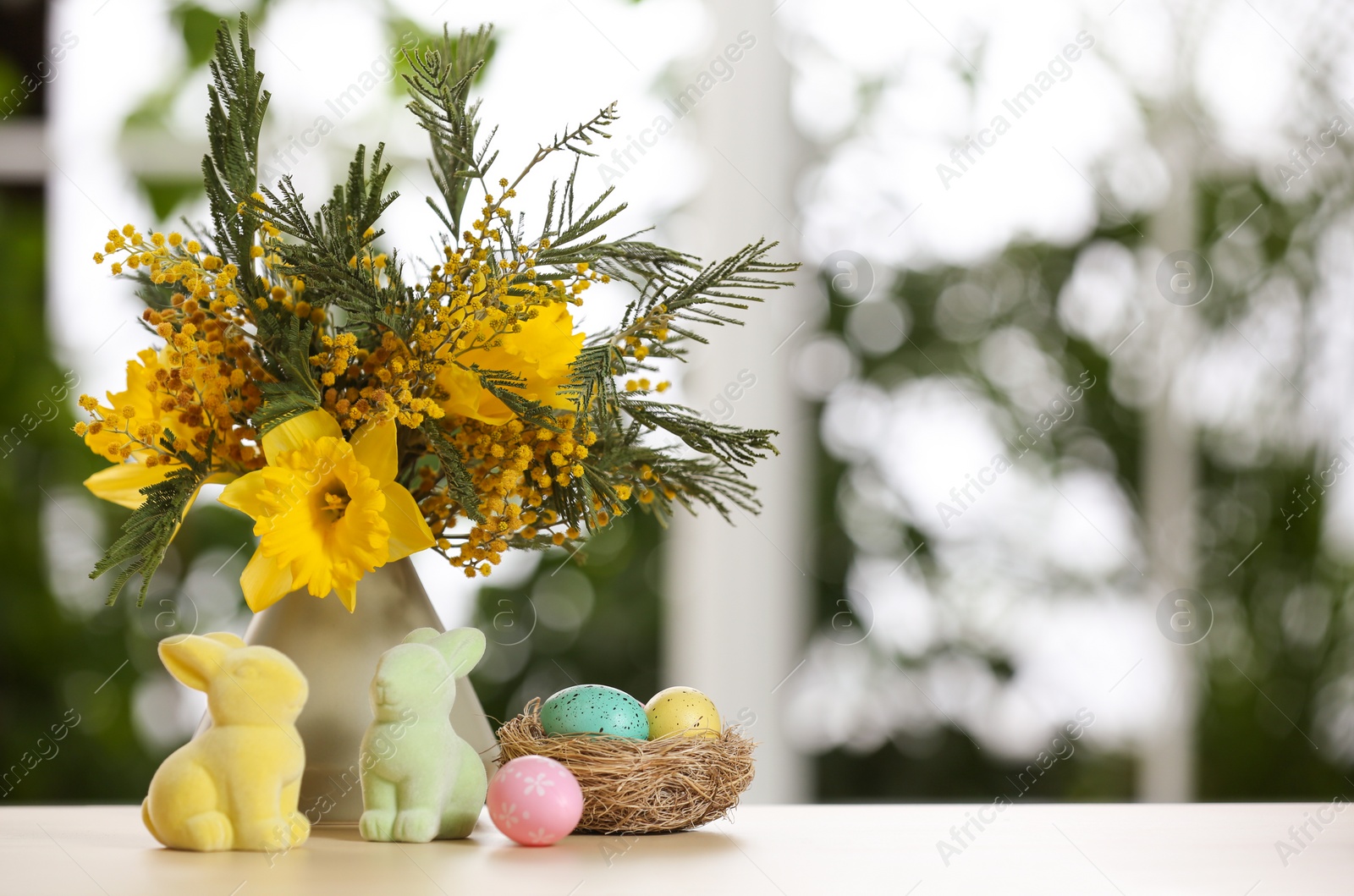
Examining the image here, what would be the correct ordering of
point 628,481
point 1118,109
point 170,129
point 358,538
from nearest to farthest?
point 358,538 < point 628,481 < point 170,129 < point 1118,109

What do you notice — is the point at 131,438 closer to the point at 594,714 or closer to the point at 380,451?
the point at 380,451

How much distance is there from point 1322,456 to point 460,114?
1.83 metres

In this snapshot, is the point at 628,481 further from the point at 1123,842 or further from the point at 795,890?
the point at 1123,842

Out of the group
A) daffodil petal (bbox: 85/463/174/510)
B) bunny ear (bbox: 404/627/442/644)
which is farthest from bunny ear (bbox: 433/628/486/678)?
daffodil petal (bbox: 85/463/174/510)

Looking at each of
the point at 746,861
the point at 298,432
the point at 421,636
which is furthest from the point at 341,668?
the point at 746,861

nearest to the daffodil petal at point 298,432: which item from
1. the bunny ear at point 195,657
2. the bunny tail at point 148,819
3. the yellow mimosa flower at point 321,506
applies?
the yellow mimosa flower at point 321,506

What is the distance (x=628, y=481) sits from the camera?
893mm

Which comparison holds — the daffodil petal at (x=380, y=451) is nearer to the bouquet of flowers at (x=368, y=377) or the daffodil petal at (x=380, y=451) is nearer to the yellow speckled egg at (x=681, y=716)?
the bouquet of flowers at (x=368, y=377)

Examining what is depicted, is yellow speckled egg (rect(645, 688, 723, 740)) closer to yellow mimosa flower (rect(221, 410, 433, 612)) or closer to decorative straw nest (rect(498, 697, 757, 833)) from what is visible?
decorative straw nest (rect(498, 697, 757, 833))

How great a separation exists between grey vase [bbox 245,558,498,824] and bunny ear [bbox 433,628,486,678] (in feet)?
0.25

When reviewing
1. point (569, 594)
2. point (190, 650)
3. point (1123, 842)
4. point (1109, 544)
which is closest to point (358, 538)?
point (190, 650)

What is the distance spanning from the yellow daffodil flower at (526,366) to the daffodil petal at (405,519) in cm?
7

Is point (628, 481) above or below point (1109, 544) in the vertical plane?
above

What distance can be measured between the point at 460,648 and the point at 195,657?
17cm
